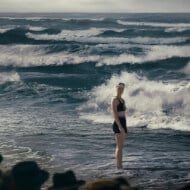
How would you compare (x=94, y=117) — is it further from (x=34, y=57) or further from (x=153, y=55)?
(x=153, y=55)

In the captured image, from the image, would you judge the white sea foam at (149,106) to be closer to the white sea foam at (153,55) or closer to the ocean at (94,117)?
the ocean at (94,117)

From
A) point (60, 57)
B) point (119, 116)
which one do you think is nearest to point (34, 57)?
point (60, 57)

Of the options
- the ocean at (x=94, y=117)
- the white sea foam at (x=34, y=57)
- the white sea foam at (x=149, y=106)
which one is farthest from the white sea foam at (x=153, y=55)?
the white sea foam at (x=149, y=106)

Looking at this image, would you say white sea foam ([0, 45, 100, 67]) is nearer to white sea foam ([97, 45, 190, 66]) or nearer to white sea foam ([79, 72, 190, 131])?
white sea foam ([97, 45, 190, 66])

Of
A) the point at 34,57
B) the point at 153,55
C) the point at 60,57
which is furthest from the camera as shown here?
the point at 153,55

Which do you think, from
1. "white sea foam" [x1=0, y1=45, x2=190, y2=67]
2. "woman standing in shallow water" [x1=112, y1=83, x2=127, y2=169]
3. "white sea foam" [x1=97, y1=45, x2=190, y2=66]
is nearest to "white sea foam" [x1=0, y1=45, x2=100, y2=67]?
"white sea foam" [x1=0, y1=45, x2=190, y2=67]

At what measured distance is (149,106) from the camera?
563 inches

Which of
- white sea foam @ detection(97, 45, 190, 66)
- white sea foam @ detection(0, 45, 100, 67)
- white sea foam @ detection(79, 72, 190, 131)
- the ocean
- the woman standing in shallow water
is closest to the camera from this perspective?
the woman standing in shallow water

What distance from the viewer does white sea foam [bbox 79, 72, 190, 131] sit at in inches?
476

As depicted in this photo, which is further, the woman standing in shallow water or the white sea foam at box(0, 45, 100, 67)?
the white sea foam at box(0, 45, 100, 67)

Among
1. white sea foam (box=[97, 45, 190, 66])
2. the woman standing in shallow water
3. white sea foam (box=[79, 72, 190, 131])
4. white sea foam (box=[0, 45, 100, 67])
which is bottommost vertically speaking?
white sea foam (box=[97, 45, 190, 66])

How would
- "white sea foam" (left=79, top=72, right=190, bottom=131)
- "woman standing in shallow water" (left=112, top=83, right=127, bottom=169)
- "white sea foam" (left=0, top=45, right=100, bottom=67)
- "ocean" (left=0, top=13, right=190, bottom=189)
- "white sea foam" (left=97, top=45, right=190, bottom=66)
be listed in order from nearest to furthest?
1. "woman standing in shallow water" (left=112, top=83, right=127, bottom=169)
2. "ocean" (left=0, top=13, right=190, bottom=189)
3. "white sea foam" (left=79, top=72, right=190, bottom=131)
4. "white sea foam" (left=0, top=45, right=100, bottom=67)
5. "white sea foam" (left=97, top=45, right=190, bottom=66)

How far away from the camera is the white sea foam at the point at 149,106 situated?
12.1 metres

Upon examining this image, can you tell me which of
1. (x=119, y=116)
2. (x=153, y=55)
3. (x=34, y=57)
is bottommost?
(x=153, y=55)
